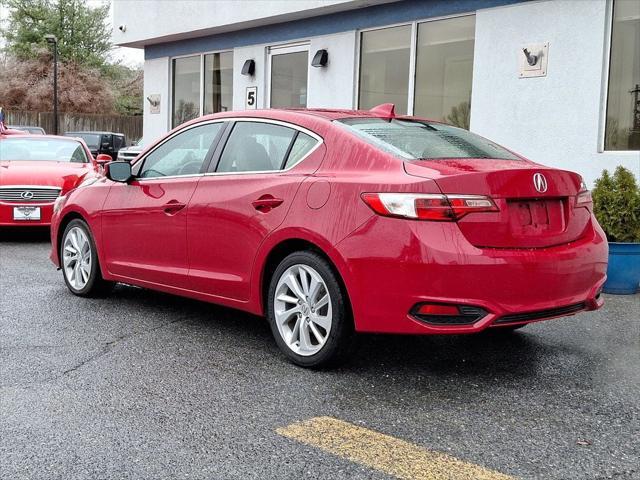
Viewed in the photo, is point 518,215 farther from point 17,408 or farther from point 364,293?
point 17,408

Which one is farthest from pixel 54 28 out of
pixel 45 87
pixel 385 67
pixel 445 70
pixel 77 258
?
pixel 77 258

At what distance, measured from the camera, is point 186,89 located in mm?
16125

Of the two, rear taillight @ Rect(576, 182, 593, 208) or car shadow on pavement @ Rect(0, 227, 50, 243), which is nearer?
rear taillight @ Rect(576, 182, 593, 208)

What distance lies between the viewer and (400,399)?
401 cm

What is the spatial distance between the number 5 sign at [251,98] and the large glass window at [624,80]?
6728mm

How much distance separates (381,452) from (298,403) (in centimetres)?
73

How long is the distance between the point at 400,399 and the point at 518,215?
1.14 meters

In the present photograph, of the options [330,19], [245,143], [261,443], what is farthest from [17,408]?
[330,19]

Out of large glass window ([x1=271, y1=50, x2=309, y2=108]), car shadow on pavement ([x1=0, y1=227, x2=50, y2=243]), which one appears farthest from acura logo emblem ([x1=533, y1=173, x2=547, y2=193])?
large glass window ([x1=271, y1=50, x2=309, y2=108])

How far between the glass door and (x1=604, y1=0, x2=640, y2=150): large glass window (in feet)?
17.9

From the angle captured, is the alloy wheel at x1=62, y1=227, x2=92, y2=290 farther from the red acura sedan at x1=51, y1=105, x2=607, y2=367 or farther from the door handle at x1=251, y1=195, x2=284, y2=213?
the door handle at x1=251, y1=195, x2=284, y2=213

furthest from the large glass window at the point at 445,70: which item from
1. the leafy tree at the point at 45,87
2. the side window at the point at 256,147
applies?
the leafy tree at the point at 45,87

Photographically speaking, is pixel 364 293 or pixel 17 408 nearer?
pixel 17 408

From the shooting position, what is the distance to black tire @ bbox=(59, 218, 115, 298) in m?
6.40
